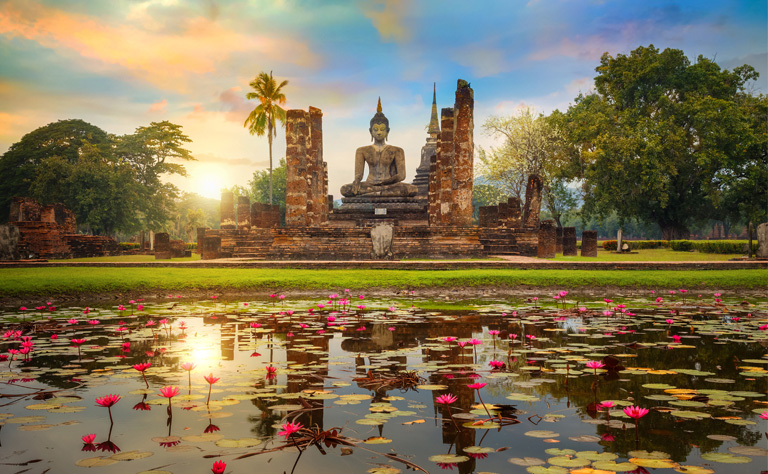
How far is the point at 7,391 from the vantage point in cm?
337

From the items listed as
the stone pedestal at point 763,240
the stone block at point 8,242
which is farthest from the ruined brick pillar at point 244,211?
the stone pedestal at point 763,240

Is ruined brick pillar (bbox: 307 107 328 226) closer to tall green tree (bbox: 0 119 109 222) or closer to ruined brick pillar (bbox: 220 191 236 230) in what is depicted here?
ruined brick pillar (bbox: 220 191 236 230)

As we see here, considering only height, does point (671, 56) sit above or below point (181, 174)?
above

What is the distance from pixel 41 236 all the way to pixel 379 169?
13.8m

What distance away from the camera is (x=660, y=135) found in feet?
99.2

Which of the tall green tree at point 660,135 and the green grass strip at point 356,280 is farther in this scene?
the tall green tree at point 660,135

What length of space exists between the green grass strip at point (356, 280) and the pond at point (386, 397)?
356 centimetres

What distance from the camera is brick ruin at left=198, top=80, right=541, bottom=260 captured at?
16672 millimetres

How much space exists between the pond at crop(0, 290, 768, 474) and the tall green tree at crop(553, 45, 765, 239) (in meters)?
27.1

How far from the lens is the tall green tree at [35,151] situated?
133 ft

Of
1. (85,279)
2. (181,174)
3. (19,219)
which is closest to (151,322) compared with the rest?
(85,279)

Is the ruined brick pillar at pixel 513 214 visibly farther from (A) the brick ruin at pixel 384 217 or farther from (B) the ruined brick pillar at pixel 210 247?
(B) the ruined brick pillar at pixel 210 247

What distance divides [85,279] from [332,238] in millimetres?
7913

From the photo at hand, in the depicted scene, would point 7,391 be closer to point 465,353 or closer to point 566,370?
point 465,353
